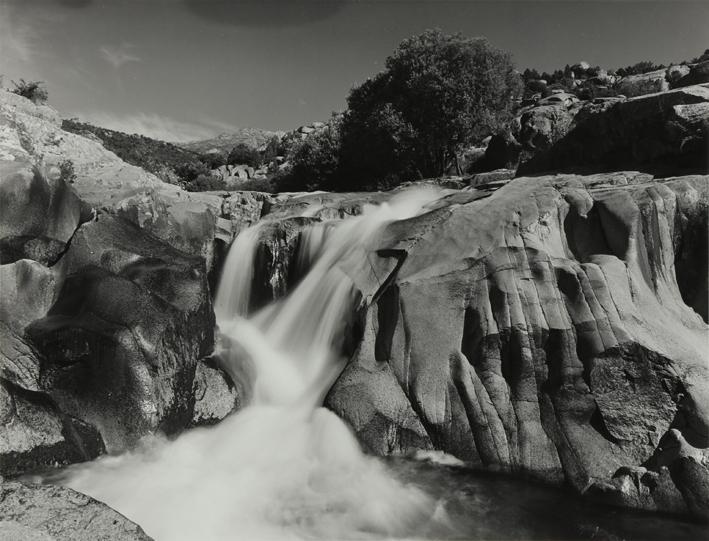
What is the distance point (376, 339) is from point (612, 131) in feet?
37.3

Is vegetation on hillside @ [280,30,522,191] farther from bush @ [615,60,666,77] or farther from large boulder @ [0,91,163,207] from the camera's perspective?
bush @ [615,60,666,77]

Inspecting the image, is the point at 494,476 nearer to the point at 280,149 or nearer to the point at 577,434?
the point at 577,434

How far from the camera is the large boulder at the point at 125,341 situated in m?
8.18

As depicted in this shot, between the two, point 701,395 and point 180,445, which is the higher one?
point 701,395

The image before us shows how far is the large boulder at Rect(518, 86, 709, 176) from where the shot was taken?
12547mm

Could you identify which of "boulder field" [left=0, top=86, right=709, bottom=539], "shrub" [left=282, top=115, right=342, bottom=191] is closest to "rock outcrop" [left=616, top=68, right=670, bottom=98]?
"shrub" [left=282, top=115, right=342, bottom=191]

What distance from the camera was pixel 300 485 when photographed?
7.49 metres

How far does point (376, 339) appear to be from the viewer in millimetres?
9484

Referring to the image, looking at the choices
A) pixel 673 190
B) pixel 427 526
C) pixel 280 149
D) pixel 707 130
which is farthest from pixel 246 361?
pixel 280 149

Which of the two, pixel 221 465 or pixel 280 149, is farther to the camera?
pixel 280 149

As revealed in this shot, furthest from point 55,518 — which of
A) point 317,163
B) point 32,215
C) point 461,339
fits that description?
point 317,163

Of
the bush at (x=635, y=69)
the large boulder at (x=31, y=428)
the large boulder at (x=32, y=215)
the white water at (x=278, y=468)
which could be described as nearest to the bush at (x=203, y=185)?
the large boulder at (x=32, y=215)

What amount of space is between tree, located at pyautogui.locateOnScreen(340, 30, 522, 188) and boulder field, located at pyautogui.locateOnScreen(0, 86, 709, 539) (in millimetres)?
15171

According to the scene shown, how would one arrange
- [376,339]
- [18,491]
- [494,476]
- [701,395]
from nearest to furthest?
[18,491], [701,395], [494,476], [376,339]
